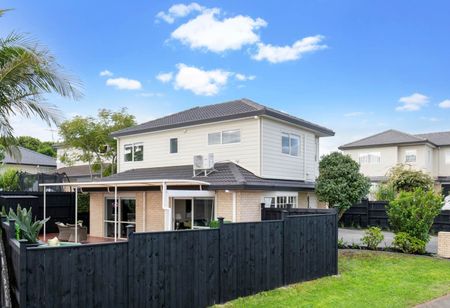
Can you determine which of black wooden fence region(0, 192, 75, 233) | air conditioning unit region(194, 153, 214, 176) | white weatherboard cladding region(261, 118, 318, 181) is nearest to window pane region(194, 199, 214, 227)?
air conditioning unit region(194, 153, 214, 176)

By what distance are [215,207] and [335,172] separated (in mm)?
7355

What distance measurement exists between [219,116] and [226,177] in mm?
3351

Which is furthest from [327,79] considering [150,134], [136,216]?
[136,216]

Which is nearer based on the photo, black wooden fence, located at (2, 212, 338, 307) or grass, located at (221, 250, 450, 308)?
black wooden fence, located at (2, 212, 338, 307)

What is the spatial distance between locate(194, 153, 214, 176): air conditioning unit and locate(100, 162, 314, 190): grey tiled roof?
0.90 ft

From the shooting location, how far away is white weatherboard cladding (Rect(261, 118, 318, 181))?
56.4 ft

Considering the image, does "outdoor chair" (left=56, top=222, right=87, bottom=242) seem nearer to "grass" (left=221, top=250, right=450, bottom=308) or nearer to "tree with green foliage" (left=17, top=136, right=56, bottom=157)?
"grass" (left=221, top=250, right=450, bottom=308)

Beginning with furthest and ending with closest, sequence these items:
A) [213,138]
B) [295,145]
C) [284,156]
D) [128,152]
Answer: [128,152] < [295,145] < [213,138] < [284,156]

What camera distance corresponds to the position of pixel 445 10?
698 inches

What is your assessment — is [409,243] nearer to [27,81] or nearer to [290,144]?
[290,144]

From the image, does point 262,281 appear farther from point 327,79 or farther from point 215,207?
point 327,79

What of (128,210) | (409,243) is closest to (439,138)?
(409,243)

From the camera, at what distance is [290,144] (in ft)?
61.6

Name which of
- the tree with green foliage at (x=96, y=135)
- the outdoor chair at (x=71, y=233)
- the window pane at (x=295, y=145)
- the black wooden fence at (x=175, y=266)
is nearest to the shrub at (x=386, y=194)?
the window pane at (x=295, y=145)
